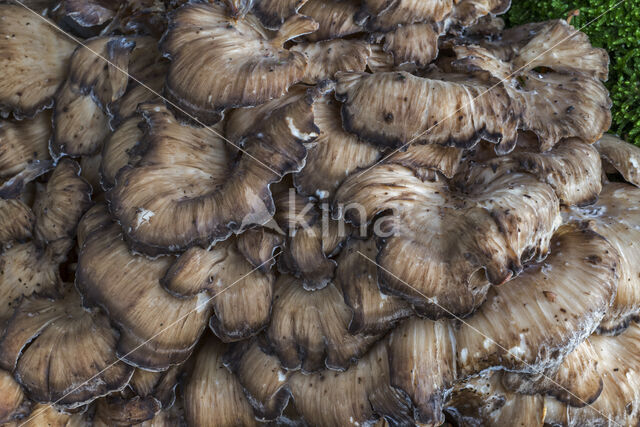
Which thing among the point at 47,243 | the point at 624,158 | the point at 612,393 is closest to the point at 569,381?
the point at 612,393

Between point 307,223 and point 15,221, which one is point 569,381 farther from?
point 15,221

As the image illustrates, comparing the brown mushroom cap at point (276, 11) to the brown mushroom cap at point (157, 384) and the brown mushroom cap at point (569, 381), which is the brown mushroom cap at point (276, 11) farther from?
the brown mushroom cap at point (569, 381)

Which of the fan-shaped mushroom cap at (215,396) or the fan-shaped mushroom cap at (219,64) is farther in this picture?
the fan-shaped mushroom cap at (215,396)

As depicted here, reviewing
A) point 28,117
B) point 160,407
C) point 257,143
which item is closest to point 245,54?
point 257,143

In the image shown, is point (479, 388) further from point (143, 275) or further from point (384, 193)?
point (143, 275)

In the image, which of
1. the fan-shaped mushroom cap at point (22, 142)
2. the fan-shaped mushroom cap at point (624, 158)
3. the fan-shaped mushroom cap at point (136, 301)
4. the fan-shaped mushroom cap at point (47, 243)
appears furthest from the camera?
the fan-shaped mushroom cap at point (624, 158)

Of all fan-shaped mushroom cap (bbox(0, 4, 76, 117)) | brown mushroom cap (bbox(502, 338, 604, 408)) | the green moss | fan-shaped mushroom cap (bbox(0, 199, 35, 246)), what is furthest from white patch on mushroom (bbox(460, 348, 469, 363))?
fan-shaped mushroom cap (bbox(0, 4, 76, 117))

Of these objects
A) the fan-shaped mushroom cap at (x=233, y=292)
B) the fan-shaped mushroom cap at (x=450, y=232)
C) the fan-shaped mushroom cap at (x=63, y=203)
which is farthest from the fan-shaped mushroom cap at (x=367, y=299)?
the fan-shaped mushroom cap at (x=63, y=203)
